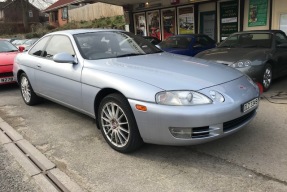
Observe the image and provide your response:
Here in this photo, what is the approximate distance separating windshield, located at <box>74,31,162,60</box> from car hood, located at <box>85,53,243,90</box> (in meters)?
0.21

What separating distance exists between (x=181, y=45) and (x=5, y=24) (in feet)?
142

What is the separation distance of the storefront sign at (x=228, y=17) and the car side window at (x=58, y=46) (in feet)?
32.4

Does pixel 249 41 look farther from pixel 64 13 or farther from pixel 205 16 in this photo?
pixel 64 13

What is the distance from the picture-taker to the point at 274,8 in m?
12.0

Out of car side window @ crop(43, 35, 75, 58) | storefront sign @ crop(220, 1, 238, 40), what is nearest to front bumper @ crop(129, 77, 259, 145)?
car side window @ crop(43, 35, 75, 58)

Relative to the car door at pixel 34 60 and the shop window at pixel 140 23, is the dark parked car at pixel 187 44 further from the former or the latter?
the shop window at pixel 140 23

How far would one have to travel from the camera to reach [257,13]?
41.5 ft

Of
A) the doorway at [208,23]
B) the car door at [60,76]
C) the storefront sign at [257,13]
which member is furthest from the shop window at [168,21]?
the car door at [60,76]

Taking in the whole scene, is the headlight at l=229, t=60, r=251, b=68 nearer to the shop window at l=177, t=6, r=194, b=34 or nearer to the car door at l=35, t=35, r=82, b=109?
the car door at l=35, t=35, r=82, b=109

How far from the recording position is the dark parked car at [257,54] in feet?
21.8

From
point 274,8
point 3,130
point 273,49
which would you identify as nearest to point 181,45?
point 273,49

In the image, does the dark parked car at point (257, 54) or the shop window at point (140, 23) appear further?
the shop window at point (140, 23)

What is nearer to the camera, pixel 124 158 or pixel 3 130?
pixel 124 158

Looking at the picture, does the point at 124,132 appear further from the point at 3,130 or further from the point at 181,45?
the point at 181,45
